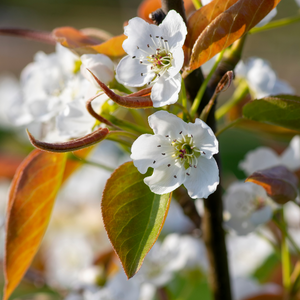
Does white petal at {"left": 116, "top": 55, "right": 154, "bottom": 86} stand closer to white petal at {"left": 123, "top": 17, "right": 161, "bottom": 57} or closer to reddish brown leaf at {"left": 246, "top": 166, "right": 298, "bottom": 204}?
white petal at {"left": 123, "top": 17, "right": 161, "bottom": 57}

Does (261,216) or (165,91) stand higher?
(165,91)

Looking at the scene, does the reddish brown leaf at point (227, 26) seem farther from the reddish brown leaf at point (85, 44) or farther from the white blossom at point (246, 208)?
the white blossom at point (246, 208)

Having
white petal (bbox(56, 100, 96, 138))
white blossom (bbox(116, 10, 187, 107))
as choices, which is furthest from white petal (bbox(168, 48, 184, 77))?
white petal (bbox(56, 100, 96, 138))

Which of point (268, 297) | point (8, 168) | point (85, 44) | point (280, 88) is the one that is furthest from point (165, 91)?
point (8, 168)

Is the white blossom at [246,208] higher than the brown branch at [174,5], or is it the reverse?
the brown branch at [174,5]

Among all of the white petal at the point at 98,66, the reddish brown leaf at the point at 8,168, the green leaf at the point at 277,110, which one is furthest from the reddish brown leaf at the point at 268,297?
the reddish brown leaf at the point at 8,168

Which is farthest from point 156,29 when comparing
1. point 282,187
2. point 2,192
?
point 2,192

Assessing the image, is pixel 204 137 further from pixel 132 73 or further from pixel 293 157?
pixel 293 157
